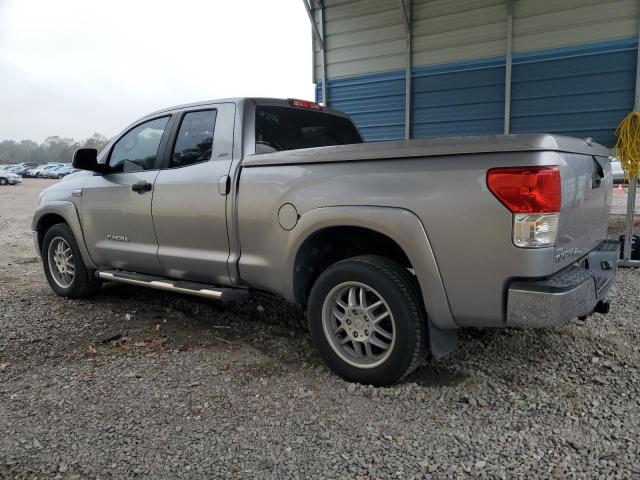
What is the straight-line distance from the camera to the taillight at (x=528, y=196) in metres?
A: 2.52

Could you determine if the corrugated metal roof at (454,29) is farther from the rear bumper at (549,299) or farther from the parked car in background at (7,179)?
the parked car in background at (7,179)

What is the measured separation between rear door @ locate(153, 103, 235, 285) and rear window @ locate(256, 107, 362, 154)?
267 millimetres

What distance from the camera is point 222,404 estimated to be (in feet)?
9.87

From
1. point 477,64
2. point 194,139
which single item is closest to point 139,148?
point 194,139

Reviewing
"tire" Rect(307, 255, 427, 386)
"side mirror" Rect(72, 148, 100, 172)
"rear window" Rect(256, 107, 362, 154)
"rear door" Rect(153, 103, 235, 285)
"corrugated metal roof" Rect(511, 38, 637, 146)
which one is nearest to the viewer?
"tire" Rect(307, 255, 427, 386)

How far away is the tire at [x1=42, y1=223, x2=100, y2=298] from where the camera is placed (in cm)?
522

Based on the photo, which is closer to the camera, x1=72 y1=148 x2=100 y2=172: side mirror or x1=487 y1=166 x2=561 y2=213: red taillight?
x1=487 y1=166 x2=561 y2=213: red taillight

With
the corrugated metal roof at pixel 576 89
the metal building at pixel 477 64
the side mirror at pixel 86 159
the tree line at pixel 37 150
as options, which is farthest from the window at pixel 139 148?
the tree line at pixel 37 150

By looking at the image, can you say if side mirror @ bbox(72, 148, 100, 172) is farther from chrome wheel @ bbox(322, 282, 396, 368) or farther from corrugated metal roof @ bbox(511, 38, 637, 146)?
corrugated metal roof @ bbox(511, 38, 637, 146)

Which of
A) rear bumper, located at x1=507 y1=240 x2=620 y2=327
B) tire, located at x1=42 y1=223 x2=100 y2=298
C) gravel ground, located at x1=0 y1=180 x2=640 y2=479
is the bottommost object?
gravel ground, located at x1=0 y1=180 x2=640 y2=479

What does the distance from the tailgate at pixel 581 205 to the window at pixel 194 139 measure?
102 inches

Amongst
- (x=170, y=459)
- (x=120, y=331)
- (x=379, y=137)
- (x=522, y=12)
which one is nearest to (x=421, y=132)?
(x=379, y=137)

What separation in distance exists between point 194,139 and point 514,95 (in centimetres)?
528

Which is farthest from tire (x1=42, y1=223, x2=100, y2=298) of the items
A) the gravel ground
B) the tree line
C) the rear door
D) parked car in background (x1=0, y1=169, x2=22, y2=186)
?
the tree line
